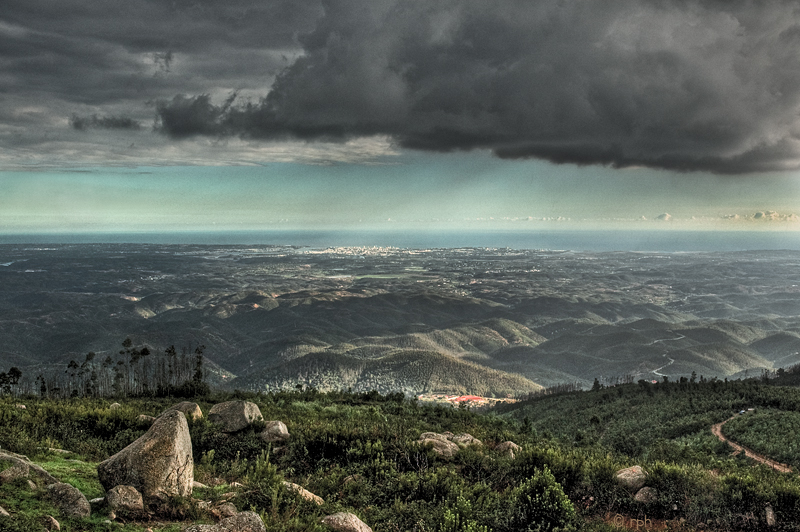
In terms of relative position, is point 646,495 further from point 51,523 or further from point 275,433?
point 51,523

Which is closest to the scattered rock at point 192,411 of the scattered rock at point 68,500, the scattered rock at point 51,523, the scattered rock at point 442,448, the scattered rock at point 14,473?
the scattered rock at point 14,473

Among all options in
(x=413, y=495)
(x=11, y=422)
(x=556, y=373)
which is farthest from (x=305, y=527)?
(x=556, y=373)

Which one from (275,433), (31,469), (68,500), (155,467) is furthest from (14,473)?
(275,433)

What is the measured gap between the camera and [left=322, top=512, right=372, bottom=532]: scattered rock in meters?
11.6

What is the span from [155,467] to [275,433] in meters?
9.60

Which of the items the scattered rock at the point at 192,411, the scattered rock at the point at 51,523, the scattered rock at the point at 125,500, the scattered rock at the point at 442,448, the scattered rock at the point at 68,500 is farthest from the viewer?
the scattered rock at the point at 192,411

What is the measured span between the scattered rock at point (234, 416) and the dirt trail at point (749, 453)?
29.8 metres

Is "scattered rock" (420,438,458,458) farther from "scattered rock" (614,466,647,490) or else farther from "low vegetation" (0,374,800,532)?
"scattered rock" (614,466,647,490)

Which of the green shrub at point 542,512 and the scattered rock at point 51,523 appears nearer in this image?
the scattered rock at point 51,523

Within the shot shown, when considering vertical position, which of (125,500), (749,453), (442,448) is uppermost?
(125,500)

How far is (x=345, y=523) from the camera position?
1174 cm

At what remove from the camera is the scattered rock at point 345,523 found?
11.6m

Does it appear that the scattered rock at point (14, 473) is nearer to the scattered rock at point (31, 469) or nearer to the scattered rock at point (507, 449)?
the scattered rock at point (31, 469)

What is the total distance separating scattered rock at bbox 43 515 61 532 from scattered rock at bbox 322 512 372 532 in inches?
223
